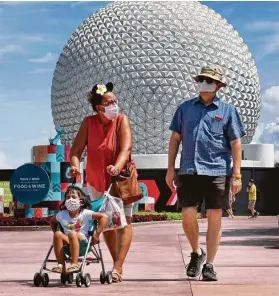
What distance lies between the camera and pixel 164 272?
32.8ft

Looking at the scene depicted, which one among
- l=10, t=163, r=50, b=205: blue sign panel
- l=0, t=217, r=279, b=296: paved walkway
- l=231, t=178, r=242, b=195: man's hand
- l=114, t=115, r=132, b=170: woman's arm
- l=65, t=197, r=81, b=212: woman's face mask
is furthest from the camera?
l=10, t=163, r=50, b=205: blue sign panel

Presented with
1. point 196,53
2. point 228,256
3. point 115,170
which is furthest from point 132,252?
point 196,53

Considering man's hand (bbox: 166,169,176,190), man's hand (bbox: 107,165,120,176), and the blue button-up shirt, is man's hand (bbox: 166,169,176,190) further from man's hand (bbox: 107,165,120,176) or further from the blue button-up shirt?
man's hand (bbox: 107,165,120,176)

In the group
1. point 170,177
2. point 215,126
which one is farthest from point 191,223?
point 215,126

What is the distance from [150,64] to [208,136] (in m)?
40.1

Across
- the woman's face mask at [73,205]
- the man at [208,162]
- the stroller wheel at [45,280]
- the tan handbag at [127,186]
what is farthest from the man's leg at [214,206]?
the stroller wheel at [45,280]

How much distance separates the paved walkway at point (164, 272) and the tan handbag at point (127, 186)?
0.81 metres

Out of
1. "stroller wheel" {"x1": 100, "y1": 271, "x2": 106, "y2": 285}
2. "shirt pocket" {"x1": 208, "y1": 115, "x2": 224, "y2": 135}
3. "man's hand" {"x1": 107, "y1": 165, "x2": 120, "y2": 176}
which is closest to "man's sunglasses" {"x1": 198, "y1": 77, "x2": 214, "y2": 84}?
"shirt pocket" {"x1": 208, "y1": 115, "x2": 224, "y2": 135}

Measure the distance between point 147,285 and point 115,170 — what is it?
3.68 feet

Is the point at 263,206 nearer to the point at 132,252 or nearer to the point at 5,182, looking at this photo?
the point at 5,182

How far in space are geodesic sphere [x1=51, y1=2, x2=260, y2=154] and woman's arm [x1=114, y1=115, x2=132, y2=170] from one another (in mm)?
39135

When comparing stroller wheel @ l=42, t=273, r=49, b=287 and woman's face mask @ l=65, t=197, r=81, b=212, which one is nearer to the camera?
stroller wheel @ l=42, t=273, r=49, b=287

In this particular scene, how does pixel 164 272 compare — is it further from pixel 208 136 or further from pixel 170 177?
pixel 208 136

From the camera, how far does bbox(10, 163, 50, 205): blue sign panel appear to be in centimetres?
2477
